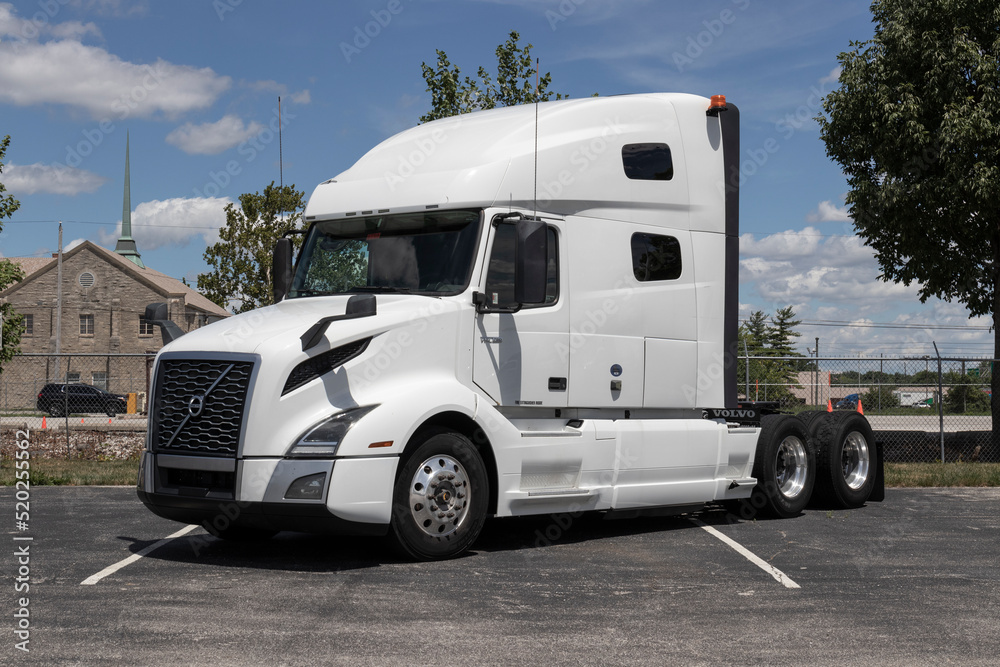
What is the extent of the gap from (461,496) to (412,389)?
3.08 feet

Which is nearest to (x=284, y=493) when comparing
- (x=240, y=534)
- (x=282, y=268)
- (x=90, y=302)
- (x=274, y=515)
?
(x=274, y=515)

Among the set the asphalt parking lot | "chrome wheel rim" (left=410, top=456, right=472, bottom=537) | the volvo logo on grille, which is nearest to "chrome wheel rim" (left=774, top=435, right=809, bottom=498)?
the asphalt parking lot

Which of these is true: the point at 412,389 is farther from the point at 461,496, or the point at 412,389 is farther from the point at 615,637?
the point at 615,637

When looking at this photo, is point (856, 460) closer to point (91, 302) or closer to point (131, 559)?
point (131, 559)

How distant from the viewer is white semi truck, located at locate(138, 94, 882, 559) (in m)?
7.56

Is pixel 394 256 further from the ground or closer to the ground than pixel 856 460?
further from the ground

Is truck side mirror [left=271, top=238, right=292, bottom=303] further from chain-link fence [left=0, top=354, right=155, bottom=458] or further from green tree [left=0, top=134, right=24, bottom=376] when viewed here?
green tree [left=0, top=134, right=24, bottom=376]

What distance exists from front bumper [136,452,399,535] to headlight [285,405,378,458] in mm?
58

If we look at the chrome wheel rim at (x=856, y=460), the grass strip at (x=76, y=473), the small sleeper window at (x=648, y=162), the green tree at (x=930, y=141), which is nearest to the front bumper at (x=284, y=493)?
the small sleeper window at (x=648, y=162)

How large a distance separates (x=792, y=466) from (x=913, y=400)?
13551 mm

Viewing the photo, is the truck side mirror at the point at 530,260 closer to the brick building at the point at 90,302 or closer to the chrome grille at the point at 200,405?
the chrome grille at the point at 200,405

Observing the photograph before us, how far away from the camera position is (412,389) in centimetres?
791

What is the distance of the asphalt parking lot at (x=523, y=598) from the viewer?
17.2ft

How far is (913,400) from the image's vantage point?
23.7 meters
